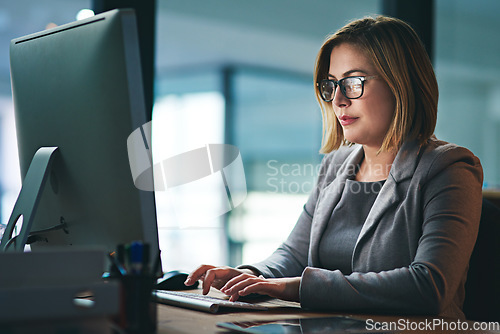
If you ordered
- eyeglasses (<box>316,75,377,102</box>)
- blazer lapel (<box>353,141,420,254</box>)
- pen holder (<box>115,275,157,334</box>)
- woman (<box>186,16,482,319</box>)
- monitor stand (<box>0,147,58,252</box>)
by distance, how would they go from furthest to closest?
eyeglasses (<box>316,75,377,102</box>)
blazer lapel (<box>353,141,420,254</box>)
woman (<box>186,16,482,319</box>)
monitor stand (<box>0,147,58,252</box>)
pen holder (<box>115,275,157,334</box>)

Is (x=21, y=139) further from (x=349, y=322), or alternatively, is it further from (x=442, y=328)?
(x=442, y=328)

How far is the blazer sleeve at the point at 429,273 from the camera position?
1.19m

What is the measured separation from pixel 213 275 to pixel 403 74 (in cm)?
80

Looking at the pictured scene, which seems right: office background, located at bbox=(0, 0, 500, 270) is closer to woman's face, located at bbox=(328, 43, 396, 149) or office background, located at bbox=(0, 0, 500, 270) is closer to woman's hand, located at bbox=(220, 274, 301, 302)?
woman's face, located at bbox=(328, 43, 396, 149)

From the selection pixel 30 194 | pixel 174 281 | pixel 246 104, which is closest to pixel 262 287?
pixel 174 281

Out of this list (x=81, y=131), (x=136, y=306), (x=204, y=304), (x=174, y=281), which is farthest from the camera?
(x=174, y=281)

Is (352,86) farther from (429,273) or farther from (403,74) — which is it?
(429,273)

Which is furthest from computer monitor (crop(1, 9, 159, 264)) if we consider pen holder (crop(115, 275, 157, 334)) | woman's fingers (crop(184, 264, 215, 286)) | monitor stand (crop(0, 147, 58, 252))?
woman's fingers (crop(184, 264, 215, 286))

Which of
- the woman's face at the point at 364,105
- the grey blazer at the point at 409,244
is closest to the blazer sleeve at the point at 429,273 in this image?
the grey blazer at the point at 409,244

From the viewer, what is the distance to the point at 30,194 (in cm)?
112

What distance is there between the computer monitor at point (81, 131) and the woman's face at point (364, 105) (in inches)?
32.1

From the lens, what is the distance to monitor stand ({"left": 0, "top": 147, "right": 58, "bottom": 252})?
110 cm

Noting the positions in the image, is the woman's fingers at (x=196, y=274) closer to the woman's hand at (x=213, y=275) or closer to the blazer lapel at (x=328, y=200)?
the woman's hand at (x=213, y=275)

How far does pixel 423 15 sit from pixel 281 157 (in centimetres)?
296
